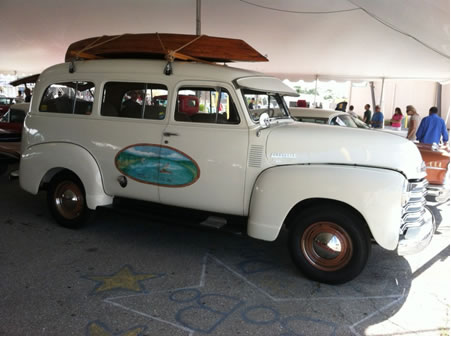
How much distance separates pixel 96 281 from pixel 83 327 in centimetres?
82

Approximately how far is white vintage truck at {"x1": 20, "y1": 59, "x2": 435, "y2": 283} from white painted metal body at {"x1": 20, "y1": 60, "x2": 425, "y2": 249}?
0.04ft

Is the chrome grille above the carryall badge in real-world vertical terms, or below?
below

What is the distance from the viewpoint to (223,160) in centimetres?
424

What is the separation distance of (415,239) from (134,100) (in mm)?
3492

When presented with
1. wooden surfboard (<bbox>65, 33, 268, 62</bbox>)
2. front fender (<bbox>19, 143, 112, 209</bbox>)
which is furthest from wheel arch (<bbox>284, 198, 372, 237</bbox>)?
front fender (<bbox>19, 143, 112, 209</bbox>)

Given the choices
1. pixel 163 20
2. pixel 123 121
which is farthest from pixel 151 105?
pixel 163 20

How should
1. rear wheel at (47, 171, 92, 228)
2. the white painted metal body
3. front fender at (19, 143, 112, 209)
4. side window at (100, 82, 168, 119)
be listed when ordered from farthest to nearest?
rear wheel at (47, 171, 92, 228) < front fender at (19, 143, 112, 209) < side window at (100, 82, 168, 119) < the white painted metal body

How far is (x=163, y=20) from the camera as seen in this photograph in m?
11.5

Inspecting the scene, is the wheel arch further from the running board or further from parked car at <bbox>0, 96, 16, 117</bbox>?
parked car at <bbox>0, 96, 16, 117</bbox>

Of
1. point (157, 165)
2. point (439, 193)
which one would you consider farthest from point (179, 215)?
point (439, 193)

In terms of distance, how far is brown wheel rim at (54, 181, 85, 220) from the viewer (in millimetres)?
5223

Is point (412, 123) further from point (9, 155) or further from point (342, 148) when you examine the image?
point (9, 155)

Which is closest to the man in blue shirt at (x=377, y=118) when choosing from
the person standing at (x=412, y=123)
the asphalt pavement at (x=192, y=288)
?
the person standing at (x=412, y=123)

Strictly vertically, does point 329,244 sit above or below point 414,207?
below
